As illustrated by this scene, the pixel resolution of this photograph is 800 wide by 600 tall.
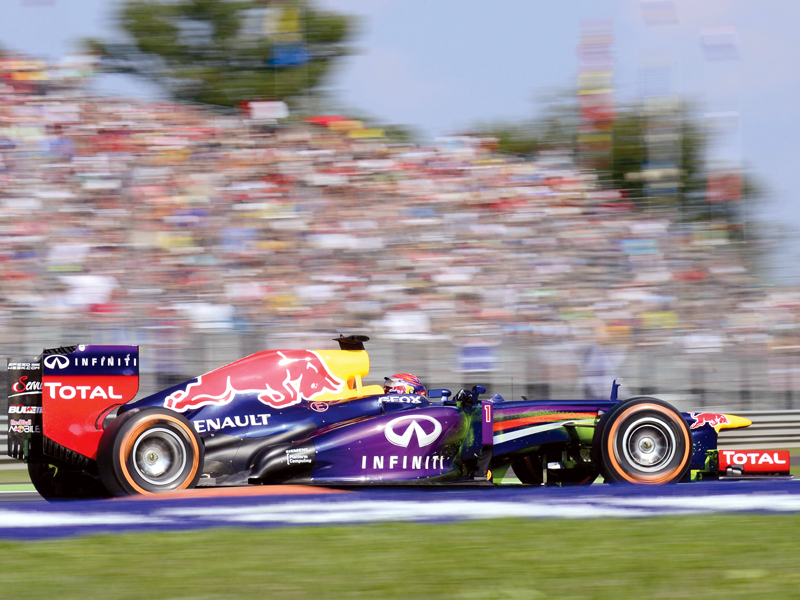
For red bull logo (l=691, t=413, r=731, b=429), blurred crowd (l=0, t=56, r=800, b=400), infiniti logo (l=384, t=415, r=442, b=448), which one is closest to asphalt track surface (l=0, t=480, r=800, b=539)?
infiniti logo (l=384, t=415, r=442, b=448)

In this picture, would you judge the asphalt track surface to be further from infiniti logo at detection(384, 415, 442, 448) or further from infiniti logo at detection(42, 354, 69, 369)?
infiniti logo at detection(42, 354, 69, 369)

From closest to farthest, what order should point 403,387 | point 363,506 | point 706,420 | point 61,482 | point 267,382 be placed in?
point 363,506 < point 267,382 < point 61,482 < point 706,420 < point 403,387

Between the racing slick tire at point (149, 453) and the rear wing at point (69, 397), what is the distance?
0.42 meters

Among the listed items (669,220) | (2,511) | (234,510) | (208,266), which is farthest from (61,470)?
(669,220)

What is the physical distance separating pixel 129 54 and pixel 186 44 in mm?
1498

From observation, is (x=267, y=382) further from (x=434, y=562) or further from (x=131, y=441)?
(x=434, y=562)

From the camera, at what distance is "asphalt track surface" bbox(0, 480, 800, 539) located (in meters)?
5.14

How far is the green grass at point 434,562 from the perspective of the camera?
3750 mm

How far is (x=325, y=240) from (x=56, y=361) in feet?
20.0

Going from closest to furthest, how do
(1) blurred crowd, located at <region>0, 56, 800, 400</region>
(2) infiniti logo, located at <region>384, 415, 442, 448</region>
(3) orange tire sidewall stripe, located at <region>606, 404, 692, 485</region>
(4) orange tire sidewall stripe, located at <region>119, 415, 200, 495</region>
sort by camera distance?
(4) orange tire sidewall stripe, located at <region>119, 415, 200, 495</region>
(2) infiniti logo, located at <region>384, 415, 442, 448</region>
(3) orange tire sidewall stripe, located at <region>606, 404, 692, 485</region>
(1) blurred crowd, located at <region>0, 56, 800, 400</region>

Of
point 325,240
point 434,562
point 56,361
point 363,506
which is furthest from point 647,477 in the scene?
point 325,240

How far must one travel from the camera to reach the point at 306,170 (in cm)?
1316

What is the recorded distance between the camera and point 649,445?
257 inches

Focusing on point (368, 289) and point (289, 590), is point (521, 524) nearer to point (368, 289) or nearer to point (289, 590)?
point (289, 590)
